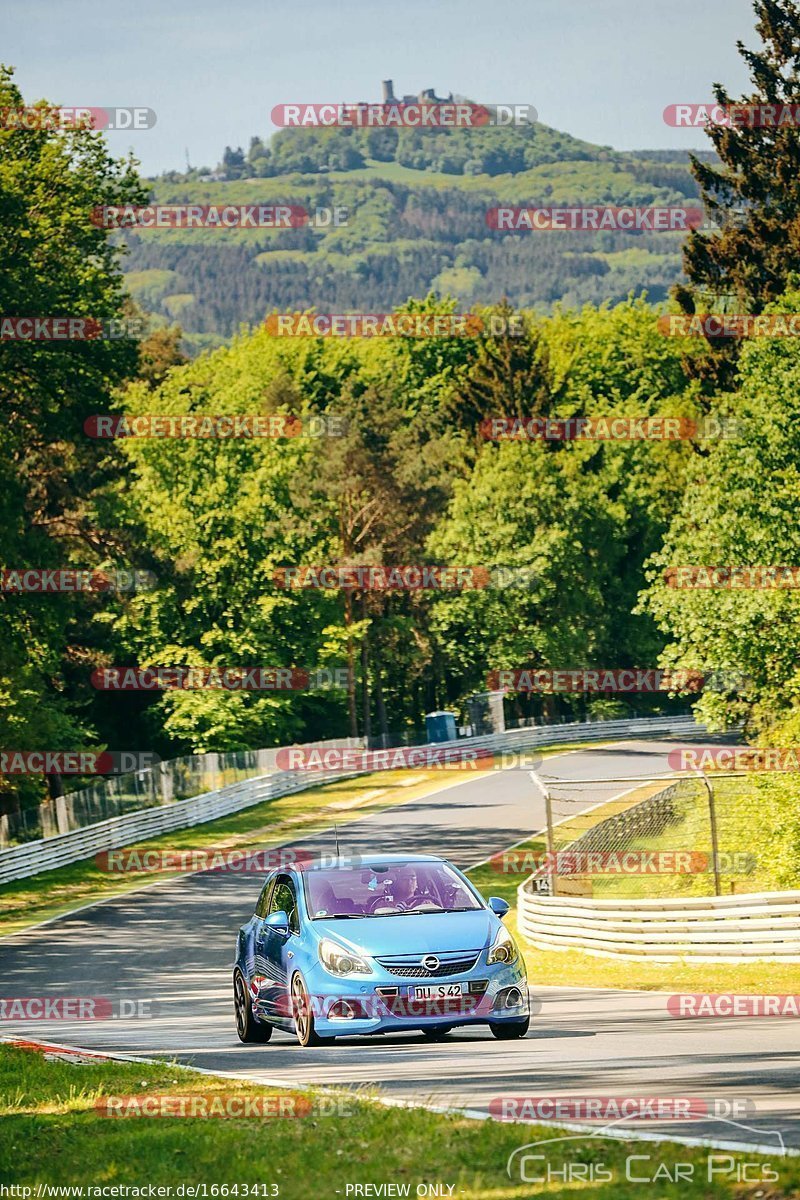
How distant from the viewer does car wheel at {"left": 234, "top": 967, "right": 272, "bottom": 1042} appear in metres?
14.8

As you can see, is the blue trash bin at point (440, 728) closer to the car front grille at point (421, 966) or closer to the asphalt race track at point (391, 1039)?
the asphalt race track at point (391, 1039)

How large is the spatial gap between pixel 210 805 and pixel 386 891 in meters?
39.1

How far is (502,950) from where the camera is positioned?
13.1m

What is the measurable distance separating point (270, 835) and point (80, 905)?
1119 cm

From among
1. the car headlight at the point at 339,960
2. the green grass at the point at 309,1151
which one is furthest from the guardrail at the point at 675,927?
the green grass at the point at 309,1151

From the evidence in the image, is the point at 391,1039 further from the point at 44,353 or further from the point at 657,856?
the point at 44,353

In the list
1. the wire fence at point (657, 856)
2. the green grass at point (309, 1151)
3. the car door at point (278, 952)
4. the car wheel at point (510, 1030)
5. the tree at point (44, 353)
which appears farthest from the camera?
the tree at point (44, 353)

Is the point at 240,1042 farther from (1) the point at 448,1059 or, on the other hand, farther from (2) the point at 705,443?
(2) the point at 705,443

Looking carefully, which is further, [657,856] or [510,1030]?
[657,856]

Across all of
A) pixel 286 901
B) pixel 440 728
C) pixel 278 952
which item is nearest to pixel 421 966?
pixel 278 952

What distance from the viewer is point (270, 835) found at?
48.5 meters

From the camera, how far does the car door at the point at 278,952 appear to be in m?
13.7

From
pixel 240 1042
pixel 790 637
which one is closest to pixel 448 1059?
pixel 240 1042

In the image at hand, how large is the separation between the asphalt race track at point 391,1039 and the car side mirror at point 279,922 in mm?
950
